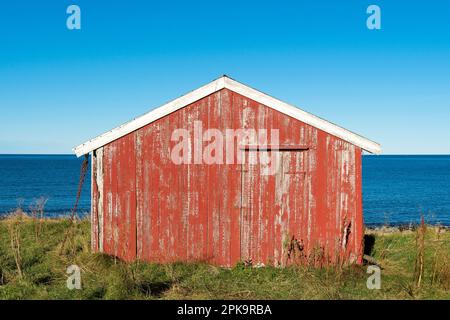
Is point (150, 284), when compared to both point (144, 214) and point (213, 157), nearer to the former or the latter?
point (144, 214)

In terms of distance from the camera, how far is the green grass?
837cm

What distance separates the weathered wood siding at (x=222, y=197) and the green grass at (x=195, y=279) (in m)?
0.54

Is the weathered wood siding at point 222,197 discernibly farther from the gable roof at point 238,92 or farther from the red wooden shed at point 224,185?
the gable roof at point 238,92

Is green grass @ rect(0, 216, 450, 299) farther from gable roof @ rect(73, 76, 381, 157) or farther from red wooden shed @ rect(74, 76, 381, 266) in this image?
gable roof @ rect(73, 76, 381, 157)

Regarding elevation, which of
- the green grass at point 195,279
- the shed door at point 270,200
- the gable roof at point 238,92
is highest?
the gable roof at point 238,92

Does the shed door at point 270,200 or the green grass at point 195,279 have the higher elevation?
the shed door at point 270,200

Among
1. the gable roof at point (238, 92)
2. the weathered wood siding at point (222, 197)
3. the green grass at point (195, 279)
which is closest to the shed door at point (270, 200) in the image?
the weathered wood siding at point (222, 197)

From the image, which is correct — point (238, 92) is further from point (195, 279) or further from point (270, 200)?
point (195, 279)

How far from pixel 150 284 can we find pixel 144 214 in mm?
2382

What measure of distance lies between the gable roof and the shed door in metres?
1.04

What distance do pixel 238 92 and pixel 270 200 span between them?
3.03 meters

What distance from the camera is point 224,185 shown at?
35.6ft

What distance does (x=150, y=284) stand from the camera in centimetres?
898

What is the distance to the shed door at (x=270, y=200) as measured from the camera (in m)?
10.8
